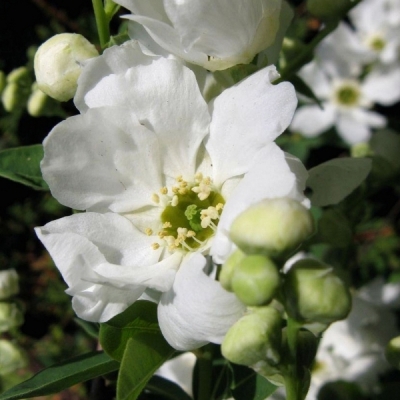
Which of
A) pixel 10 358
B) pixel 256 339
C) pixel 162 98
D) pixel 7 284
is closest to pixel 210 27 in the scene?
pixel 162 98

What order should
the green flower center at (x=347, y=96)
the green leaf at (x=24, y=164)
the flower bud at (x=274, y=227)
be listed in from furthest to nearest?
the green flower center at (x=347, y=96) → the green leaf at (x=24, y=164) → the flower bud at (x=274, y=227)

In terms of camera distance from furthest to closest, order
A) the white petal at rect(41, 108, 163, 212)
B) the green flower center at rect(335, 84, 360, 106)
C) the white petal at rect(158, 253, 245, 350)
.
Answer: the green flower center at rect(335, 84, 360, 106)
the white petal at rect(41, 108, 163, 212)
the white petal at rect(158, 253, 245, 350)

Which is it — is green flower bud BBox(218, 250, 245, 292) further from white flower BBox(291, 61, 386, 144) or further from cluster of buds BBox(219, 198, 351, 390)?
white flower BBox(291, 61, 386, 144)

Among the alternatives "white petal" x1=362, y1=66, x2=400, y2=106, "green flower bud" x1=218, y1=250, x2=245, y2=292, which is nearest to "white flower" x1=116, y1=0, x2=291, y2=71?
"green flower bud" x1=218, y1=250, x2=245, y2=292

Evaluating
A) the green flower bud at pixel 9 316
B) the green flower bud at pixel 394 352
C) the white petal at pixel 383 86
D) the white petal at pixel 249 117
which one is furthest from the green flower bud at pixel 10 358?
the white petal at pixel 383 86

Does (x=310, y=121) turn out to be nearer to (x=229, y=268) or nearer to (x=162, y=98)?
(x=162, y=98)

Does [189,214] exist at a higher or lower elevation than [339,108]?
higher

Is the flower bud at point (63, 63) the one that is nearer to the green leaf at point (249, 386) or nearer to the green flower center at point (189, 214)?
the green flower center at point (189, 214)
